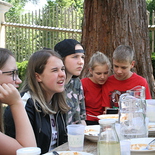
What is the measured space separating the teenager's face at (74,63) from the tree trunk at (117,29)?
1741mm

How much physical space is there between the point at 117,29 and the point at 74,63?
77.9 inches

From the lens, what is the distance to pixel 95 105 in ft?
13.5

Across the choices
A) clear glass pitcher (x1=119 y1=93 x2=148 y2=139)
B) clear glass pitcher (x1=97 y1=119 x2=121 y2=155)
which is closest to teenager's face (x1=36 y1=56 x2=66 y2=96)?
clear glass pitcher (x1=119 y1=93 x2=148 y2=139)

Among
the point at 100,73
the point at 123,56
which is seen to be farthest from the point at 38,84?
the point at 123,56

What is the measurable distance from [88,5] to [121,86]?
1.77 metres

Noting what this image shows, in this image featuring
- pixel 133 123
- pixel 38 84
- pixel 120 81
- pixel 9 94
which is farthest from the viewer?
pixel 120 81

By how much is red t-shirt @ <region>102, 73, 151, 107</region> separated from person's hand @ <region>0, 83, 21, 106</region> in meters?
2.12

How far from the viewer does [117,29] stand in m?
5.09

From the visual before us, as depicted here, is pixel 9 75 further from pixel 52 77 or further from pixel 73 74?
pixel 73 74

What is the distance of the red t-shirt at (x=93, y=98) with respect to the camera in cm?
408

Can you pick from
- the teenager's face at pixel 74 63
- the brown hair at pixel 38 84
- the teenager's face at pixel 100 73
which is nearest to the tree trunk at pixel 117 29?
the teenager's face at pixel 100 73

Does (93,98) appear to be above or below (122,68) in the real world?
below

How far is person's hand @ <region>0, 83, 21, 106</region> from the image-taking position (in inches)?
77.3

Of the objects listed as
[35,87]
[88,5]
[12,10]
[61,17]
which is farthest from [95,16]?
[12,10]
